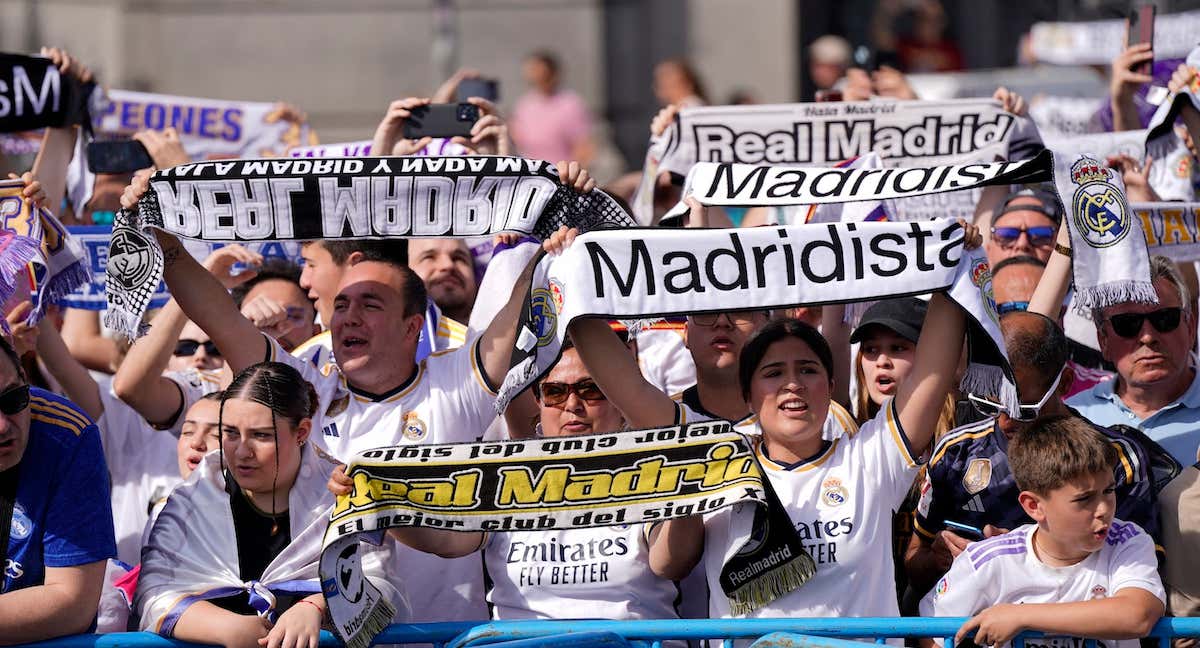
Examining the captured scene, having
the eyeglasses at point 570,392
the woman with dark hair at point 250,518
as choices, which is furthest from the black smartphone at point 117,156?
the eyeglasses at point 570,392

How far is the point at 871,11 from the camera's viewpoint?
17.4 meters

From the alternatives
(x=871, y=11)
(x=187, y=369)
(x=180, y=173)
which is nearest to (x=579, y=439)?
(x=180, y=173)

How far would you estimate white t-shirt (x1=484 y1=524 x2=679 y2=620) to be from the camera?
16.5 feet

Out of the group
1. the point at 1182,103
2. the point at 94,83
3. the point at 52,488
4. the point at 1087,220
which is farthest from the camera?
the point at 94,83

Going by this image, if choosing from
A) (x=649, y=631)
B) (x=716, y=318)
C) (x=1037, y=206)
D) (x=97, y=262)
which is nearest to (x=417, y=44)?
(x=97, y=262)

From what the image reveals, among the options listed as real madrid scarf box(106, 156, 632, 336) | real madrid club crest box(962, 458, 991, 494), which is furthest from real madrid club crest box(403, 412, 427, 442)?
real madrid club crest box(962, 458, 991, 494)

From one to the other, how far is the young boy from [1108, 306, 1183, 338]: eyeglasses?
95 centimetres

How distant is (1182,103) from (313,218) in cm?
339

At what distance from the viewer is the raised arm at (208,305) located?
5.57m

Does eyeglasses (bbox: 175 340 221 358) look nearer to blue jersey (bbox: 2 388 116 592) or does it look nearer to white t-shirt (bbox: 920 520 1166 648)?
blue jersey (bbox: 2 388 116 592)

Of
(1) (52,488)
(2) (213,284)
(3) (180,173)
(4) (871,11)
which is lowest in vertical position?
(1) (52,488)

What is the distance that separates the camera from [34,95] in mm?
7160

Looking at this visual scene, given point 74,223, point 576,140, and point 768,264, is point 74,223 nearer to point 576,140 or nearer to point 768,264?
point 768,264

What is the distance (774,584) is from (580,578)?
594 millimetres
